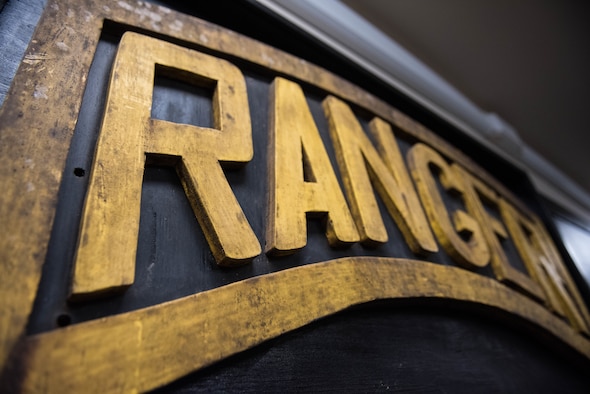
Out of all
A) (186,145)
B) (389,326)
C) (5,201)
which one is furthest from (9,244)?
(389,326)

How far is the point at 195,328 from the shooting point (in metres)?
0.40

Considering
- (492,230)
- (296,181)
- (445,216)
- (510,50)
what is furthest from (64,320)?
(510,50)

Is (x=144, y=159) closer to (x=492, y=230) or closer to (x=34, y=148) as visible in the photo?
(x=34, y=148)

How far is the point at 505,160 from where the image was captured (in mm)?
1535

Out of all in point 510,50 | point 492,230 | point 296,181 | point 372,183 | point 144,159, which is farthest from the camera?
point 510,50

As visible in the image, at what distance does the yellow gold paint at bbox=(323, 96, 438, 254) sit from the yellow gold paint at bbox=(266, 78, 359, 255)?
0.05 meters

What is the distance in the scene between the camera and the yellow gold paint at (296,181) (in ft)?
1.83

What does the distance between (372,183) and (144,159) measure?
0.51 meters

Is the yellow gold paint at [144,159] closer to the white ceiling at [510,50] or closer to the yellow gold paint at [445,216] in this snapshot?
the yellow gold paint at [445,216]

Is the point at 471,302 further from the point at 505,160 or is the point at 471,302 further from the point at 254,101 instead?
the point at 505,160

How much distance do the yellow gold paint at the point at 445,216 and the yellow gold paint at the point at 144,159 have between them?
0.52m

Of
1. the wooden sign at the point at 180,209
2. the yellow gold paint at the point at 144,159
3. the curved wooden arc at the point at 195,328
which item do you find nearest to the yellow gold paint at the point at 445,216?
the wooden sign at the point at 180,209

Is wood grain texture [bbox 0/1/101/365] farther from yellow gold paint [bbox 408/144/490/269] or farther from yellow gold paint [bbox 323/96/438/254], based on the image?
yellow gold paint [bbox 408/144/490/269]

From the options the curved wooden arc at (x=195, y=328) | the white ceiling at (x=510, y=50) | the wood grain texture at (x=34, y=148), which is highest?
the white ceiling at (x=510, y=50)
